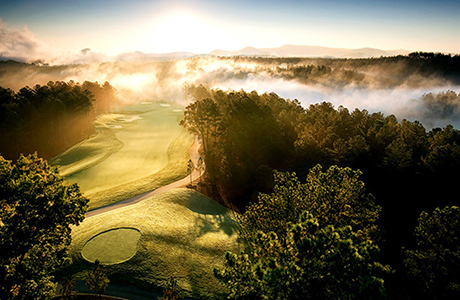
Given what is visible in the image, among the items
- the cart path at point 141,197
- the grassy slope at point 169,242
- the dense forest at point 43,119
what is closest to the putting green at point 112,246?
the grassy slope at point 169,242

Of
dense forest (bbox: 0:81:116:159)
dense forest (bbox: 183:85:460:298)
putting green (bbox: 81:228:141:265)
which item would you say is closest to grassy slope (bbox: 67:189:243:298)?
putting green (bbox: 81:228:141:265)

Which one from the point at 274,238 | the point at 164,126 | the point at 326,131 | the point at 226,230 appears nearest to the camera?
the point at 274,238

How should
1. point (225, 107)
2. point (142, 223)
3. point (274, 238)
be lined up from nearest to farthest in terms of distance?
1. point (274, 238)
2. point (142, 223)
3. point (225, 107)

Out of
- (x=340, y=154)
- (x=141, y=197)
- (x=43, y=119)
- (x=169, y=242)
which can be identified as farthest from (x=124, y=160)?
(x=340, y=154)

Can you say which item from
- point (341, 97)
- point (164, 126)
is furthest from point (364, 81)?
point (164, 126)

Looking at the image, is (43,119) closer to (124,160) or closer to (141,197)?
(124,160)

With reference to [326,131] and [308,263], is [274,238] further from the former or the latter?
[326,131]

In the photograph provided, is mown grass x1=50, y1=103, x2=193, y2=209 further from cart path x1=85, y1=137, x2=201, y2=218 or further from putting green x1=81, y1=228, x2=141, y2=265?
putting green x1=81, y1=228, x2=141, y2=265

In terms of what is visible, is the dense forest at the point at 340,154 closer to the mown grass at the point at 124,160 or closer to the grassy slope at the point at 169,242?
the grassy slope at the point at 169,242
